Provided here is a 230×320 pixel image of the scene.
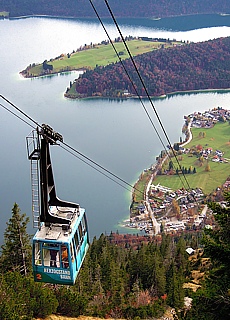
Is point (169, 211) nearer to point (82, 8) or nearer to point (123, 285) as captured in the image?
point (123, 285)

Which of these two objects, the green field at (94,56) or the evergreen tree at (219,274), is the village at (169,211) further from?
the green field at (94,56)

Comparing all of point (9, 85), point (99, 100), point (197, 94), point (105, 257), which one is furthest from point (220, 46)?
point (105, 257)

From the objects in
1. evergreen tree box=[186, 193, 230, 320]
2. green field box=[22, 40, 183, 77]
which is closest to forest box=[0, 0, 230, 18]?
green field box=[22, 40, 183, 77]

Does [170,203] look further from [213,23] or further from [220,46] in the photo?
[213,23]

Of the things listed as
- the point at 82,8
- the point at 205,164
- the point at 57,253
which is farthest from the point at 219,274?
the point at 82,8

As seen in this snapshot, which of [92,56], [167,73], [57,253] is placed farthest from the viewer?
[92,56]
